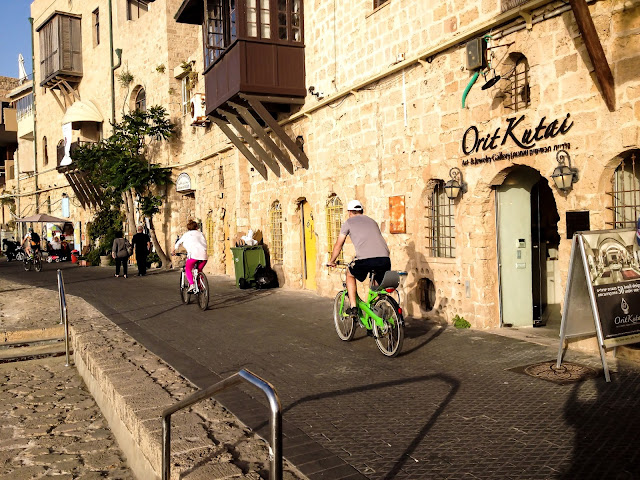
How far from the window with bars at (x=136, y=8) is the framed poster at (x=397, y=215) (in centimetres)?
2109

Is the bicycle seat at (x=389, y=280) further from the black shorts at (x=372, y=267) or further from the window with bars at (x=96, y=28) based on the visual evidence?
the window with bars at (x=96, y=28)

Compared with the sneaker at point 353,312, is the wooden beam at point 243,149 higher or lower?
higher

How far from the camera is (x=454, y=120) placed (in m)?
8.89

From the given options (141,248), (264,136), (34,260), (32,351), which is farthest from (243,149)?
(34,260)

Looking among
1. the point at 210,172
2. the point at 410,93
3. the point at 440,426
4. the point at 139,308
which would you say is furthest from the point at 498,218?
the point at 210,172

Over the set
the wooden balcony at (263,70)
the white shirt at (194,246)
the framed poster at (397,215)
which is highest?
the wooden balcony at (263,70)

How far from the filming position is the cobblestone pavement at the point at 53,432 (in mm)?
4676

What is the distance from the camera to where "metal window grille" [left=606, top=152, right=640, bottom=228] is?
6.61 metres

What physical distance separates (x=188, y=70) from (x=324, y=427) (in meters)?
19.0

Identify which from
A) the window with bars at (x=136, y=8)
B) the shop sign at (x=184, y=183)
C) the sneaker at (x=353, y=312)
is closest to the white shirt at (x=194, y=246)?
the sneaker at (x=353, y=312)

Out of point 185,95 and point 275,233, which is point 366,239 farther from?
point 185,95

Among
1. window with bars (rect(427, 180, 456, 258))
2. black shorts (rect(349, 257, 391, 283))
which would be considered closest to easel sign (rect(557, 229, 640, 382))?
black shorts (rect(349, 257, 391, 283))

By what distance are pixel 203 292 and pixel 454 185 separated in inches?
211

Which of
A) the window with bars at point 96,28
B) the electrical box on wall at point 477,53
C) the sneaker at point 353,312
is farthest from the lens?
the window with bars at point 96,28
